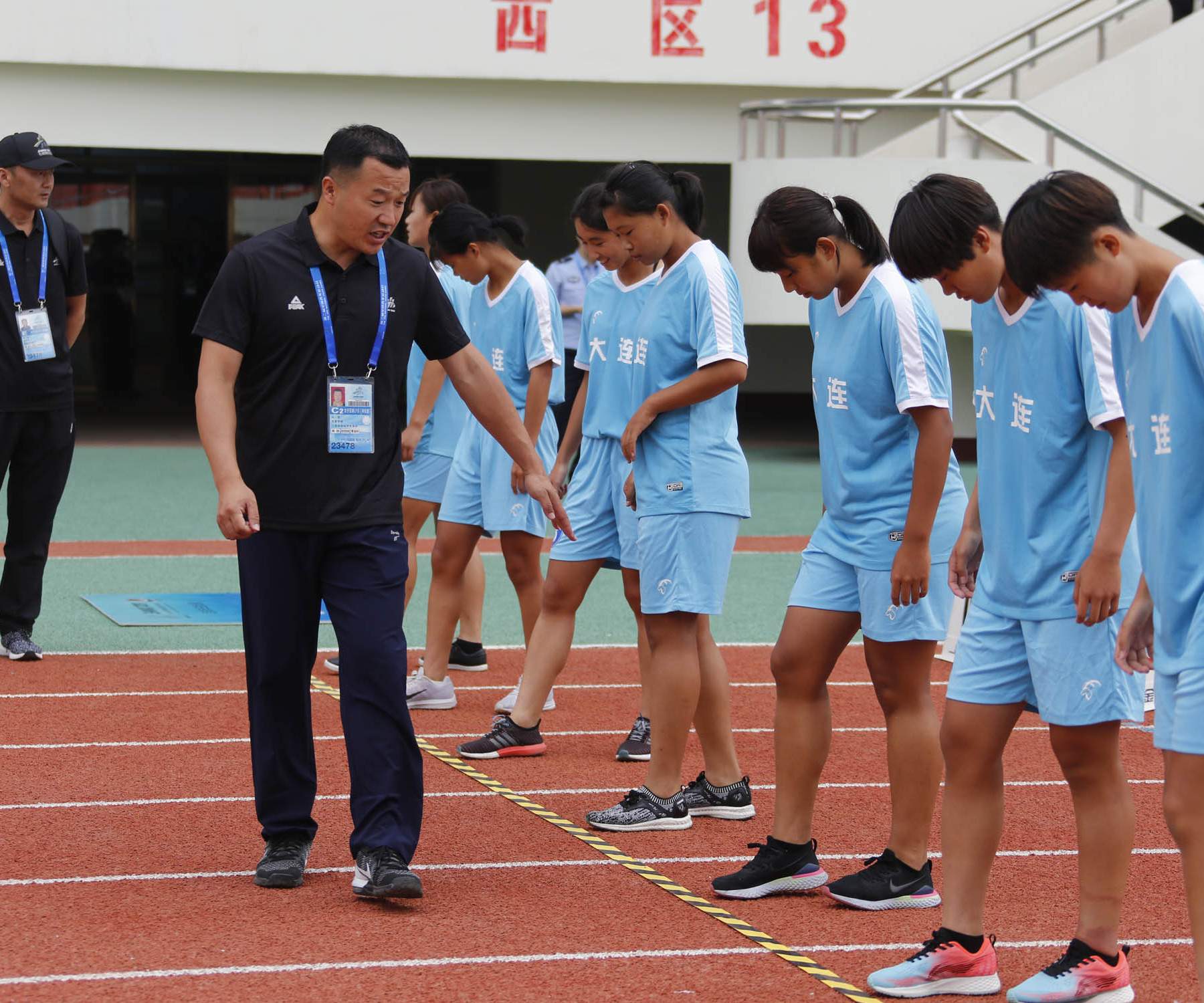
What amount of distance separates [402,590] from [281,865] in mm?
775

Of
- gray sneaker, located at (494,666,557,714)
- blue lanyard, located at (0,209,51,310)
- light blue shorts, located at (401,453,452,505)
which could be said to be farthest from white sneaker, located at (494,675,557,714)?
blue lanyard, located at (0,209,51,310)

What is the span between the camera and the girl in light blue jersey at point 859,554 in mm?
4422

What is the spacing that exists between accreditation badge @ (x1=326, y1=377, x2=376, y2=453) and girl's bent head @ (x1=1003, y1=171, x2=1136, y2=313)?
1.81 metres

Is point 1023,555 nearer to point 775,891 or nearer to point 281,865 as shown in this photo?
point 775,891

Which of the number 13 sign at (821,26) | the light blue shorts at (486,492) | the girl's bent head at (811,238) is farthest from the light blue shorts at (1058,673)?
the number 13 sign at (821,26)

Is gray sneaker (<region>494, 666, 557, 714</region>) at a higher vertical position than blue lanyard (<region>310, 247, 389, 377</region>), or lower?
lower

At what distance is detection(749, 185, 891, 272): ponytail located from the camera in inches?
175

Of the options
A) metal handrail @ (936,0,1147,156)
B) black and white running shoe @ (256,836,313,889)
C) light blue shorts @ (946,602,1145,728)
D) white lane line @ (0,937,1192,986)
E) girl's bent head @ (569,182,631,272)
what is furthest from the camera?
metal handrail @ (936,0,1147,156)

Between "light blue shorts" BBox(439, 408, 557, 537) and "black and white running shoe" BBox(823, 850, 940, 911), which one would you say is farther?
"light blue shorts" BBox(439, 408, 557, 537)

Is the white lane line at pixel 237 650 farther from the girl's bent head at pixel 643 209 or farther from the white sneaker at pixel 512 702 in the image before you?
the girl's bent head at pixel 643 209

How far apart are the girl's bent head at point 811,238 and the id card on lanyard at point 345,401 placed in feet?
3.34

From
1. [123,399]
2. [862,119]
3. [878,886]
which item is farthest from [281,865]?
[123,399]

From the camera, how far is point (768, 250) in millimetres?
4500

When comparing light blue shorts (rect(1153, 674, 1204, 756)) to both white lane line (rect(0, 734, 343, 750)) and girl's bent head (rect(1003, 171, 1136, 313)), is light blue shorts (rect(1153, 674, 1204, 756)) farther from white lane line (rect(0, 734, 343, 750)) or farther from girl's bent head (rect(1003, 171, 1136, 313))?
white lane line (rect(0, 734, 343, 750))
